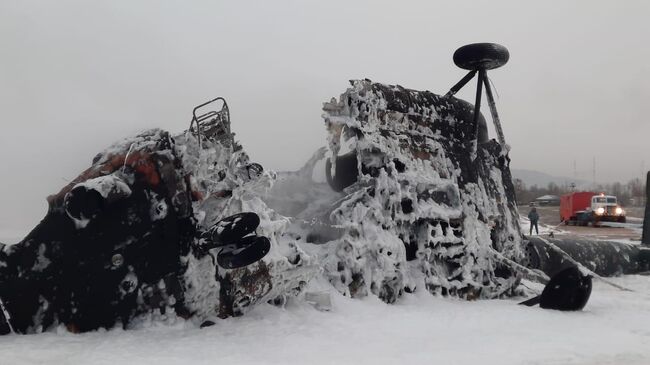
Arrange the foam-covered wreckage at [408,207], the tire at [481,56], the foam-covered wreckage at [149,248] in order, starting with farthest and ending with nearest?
the tire at [481,56]
the foam-covered wreckage at [408,207]
the foam-covered wreckage at [149,248]

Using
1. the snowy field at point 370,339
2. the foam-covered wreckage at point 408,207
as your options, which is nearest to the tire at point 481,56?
the foam-covered wreckage at point 408,207

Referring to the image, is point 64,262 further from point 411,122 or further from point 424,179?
point 411,122

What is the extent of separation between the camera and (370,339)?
3.95 meters

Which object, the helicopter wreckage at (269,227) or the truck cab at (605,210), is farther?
the truck cab at (605,210)

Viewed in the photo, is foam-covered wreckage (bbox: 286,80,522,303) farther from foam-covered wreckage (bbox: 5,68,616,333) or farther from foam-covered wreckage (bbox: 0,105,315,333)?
foam-covered wreckage (bbox: 0,105,315,333)

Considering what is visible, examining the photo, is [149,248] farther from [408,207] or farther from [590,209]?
[590,209]

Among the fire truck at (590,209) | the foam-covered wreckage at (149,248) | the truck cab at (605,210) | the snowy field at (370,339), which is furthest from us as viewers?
the fire truck at (590,209)

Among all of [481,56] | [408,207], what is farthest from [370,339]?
[481,56]

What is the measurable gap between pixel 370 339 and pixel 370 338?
3cm

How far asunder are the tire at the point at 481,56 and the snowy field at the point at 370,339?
345 centimetres

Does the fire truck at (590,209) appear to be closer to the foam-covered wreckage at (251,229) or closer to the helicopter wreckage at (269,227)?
the helicopter wreckage at (269,227)

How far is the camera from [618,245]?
9742mm

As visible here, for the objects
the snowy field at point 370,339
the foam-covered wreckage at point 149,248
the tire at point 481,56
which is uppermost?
the tire at point 481,56

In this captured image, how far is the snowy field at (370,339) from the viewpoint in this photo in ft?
10.6
